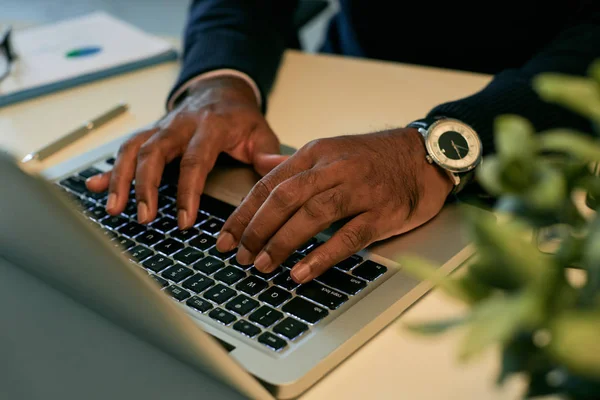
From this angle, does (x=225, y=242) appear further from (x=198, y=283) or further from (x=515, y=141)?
(x=515, y=141)

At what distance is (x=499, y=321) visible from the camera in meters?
0.20

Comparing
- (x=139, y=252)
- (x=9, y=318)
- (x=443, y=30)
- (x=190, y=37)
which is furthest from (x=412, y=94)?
(x=9, y=318)

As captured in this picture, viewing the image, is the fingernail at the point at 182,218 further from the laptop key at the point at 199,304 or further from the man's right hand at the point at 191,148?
the laptop key at the point at 199,304

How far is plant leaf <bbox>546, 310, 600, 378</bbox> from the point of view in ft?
0.62

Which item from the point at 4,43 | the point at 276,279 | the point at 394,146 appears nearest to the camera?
the point at 276,279

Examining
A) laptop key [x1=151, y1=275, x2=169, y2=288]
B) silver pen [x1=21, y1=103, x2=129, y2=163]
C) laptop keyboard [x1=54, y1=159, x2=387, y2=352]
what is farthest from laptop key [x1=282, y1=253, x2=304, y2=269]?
silver pen [x1=21, y1=103, x2=129, y2=163]

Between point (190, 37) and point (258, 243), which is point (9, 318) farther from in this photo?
point (190, 37)

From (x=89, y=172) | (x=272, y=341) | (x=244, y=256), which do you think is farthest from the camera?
(x=89, y=172)

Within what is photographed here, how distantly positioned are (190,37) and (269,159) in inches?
17.2

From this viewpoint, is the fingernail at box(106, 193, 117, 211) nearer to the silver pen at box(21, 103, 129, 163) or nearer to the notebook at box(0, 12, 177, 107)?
the silver pen at box(21, 103, 129, 163)

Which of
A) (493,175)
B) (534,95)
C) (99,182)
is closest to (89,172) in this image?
(99,182)

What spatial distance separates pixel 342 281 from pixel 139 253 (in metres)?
0.20

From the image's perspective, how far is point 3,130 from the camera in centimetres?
93

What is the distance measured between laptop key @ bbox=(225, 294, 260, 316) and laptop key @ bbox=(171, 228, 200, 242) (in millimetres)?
128
